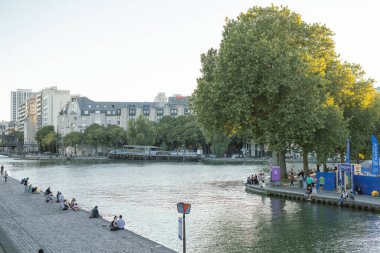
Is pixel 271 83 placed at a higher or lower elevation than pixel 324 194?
higher

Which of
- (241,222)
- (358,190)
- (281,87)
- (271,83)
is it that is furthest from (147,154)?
(241,222)

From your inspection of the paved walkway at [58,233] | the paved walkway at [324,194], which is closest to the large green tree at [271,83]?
the paved walkway at [324,194]

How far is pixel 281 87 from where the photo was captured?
53125mm

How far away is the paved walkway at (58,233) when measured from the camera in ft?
83.0

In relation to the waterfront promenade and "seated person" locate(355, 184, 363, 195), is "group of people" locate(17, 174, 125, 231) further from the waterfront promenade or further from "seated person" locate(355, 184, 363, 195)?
"seated person" locate(355, 184, 363, 195)

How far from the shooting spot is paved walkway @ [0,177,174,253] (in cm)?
2530

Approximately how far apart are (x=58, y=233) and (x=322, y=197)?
1023 inches

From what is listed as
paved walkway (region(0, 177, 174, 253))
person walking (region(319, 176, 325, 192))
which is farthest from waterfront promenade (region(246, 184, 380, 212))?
paved walkway (region(0, 177, 174, 253))

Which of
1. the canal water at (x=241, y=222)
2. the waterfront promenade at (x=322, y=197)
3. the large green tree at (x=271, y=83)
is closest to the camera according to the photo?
the canal water at (x=241, y=222)

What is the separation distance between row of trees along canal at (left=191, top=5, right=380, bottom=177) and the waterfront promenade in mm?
5067

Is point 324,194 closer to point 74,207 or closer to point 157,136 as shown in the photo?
point 74,207

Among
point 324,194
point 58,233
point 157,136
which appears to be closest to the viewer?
point 58,233

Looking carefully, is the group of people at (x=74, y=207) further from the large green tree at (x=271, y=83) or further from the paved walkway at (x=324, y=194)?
the paved walkway at (x=324, y=194)

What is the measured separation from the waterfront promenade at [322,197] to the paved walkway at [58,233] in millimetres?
21428
